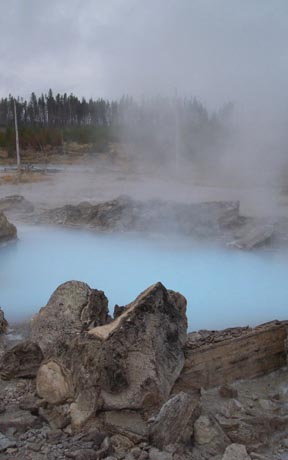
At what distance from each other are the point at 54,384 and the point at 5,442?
42 cm

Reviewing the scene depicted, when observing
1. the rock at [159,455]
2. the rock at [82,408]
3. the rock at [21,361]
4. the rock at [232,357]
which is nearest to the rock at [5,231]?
the rock at [21,361]

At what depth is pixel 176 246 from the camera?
709 cm

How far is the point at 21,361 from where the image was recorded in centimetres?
300

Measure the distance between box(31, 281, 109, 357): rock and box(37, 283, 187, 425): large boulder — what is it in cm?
33

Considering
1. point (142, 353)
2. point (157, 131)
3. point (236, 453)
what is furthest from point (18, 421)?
point (157, 131)

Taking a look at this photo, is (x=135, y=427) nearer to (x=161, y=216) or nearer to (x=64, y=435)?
(x=64, y=435)

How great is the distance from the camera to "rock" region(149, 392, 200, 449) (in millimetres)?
2318

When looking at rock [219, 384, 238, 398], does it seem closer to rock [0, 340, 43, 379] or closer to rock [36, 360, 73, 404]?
rock [36, 360, 73, 404]

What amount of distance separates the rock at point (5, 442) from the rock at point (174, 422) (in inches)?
25.6

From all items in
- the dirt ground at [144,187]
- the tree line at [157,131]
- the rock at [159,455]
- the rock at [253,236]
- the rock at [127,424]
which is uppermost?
the tree line at [157,131]

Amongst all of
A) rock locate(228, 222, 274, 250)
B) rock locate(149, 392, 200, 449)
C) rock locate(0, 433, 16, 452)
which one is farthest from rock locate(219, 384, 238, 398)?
rock locate(228, 222, 274, 250)

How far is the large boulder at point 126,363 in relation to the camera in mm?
2543

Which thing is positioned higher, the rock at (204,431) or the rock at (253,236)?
the rock at (253,236)

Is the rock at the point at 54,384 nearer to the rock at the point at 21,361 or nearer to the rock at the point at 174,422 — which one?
the rock at the point at 21,361
